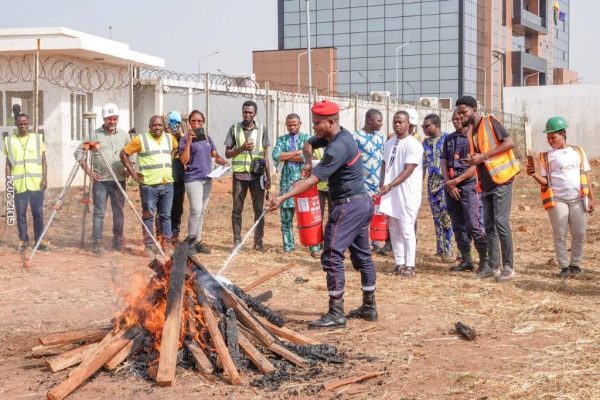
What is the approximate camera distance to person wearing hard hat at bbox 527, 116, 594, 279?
29.8ft

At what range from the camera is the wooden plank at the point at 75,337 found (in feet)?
18.9

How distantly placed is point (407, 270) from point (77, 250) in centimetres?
479

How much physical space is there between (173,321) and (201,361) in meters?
0.35

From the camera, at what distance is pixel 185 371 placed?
17.9ft

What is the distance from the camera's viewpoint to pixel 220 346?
545 cm

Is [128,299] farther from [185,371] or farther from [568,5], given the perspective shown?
[568,5]

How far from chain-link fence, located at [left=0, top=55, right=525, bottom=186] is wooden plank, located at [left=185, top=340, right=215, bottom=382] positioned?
39.1 feet

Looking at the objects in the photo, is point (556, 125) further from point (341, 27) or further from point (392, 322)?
point (341, 27)

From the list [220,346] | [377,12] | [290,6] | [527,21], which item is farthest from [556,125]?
[527,21]

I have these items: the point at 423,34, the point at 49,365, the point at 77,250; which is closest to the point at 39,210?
the point at 77,250

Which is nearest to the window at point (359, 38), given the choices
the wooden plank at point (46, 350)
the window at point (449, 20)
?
the window at point (449, 20)

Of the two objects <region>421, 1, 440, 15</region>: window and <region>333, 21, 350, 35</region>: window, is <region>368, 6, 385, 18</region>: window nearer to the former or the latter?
<region>333, 21, 350, 35</region>: window

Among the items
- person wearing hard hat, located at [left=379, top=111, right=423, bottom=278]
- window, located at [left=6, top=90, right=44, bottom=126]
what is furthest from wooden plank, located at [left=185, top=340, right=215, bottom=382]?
window, located at [left=6, top=90, right=44, bottom=126]

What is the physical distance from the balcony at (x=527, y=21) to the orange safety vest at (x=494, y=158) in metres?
63.6
